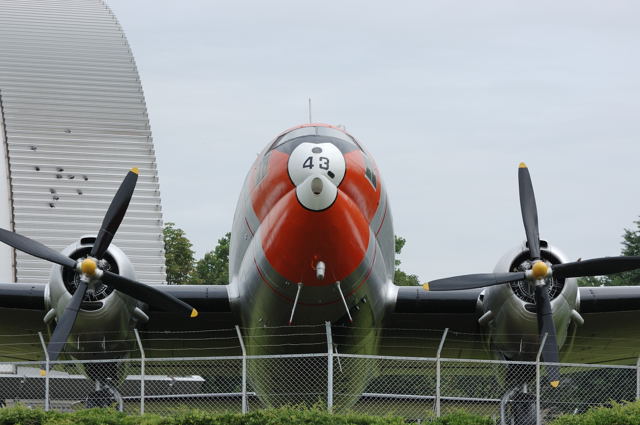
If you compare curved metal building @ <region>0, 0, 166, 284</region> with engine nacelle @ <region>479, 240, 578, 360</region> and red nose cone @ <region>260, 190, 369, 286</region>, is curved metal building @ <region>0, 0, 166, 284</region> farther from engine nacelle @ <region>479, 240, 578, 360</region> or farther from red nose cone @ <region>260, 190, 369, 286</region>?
red nose cone @ <region>260, 190, 369, 286</region>

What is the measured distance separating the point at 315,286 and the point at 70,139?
1721 inches

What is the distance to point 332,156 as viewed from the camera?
14977 mm

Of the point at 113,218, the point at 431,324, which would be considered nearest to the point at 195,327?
the point at 113,218

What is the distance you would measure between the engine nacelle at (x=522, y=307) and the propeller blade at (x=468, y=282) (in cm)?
43

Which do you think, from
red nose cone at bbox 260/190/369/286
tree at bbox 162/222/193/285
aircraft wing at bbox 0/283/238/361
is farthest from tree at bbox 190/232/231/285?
red nose cone at bbox 260/190/369/286

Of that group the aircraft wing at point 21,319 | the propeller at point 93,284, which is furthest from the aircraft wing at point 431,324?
the aircraft wing at point 21,319

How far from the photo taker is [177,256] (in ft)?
211

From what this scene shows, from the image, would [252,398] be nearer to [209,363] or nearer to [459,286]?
[209,363]

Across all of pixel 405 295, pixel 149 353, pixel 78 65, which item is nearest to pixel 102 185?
pixel 78 65

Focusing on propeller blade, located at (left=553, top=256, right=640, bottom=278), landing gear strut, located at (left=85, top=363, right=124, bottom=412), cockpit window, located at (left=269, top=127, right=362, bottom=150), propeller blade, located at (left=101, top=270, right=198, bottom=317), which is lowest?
landing gear strut, located at (left=85, top=363, right=124, bottom=412)

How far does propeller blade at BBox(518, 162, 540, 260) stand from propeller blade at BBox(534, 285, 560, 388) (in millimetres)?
659

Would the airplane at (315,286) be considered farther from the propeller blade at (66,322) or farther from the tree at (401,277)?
the tree at (401,277)

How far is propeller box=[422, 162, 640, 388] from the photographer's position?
16.0 meters

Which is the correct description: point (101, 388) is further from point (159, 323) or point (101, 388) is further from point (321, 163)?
point (321, 163)
